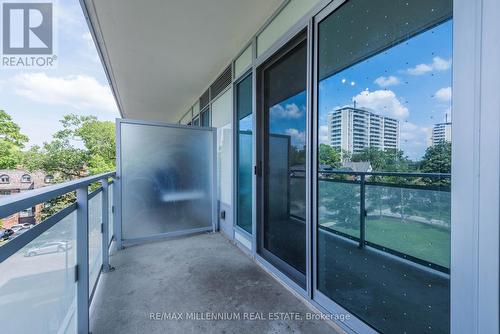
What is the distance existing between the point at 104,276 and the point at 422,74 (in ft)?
10.3

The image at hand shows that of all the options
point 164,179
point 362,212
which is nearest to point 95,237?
point 164,179

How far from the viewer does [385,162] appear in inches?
52.4

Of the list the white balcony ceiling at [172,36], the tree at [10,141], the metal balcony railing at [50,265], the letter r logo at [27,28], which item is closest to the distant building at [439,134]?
the metal balcony railing at [50,265]

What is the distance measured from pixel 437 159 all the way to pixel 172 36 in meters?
3.07

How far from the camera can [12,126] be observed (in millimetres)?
15180

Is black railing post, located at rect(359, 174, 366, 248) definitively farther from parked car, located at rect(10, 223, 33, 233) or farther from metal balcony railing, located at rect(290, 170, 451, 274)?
parked car, located at rect(10, 223, 33, 233)

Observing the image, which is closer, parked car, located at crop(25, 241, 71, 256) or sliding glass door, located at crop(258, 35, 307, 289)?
parked car, located at crop(25, 241, 71, 256)

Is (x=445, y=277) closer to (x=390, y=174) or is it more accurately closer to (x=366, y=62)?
(x=390, y=174)

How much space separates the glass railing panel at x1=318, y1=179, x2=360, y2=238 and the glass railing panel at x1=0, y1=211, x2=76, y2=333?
66.5 inches

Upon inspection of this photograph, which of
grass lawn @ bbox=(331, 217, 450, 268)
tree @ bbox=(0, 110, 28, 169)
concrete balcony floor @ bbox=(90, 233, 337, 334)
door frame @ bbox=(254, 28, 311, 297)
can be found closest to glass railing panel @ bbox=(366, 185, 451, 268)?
grass lawn @ bbox=(331, 217, 450, 268)

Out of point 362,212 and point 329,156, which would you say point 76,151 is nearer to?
point 329,156

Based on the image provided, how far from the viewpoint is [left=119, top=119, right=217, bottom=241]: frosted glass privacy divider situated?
3.14m

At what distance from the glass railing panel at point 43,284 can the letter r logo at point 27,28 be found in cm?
290

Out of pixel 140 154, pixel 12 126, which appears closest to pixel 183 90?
pixel 140 154
